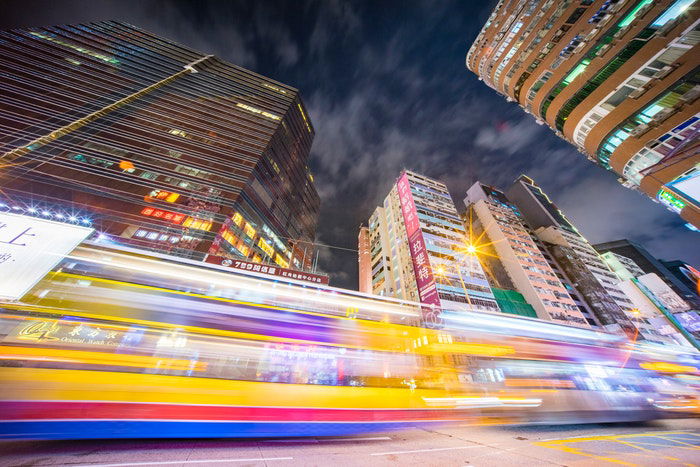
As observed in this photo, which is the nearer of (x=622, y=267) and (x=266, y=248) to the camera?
(x=266, y=248)

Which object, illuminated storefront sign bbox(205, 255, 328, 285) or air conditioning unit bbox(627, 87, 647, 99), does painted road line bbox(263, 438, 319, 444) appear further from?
air conditioning unit bbox(627, 87, 647, 99)

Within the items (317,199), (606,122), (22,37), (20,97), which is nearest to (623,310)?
(606,122)

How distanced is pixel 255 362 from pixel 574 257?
64.2 m

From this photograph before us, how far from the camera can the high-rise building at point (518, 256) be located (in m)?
36.7

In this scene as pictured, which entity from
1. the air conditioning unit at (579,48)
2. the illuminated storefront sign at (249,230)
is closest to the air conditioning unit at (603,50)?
the air conditioning unit at (579,48)

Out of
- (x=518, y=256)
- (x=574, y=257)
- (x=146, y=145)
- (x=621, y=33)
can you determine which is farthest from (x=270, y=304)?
(x=574, y=257)

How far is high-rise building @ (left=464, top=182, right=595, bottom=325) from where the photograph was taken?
3674 centimetres

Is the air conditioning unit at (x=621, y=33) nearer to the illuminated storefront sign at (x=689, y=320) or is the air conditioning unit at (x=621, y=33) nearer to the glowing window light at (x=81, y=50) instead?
the illuminated storefront sign at (x=689, y=320)

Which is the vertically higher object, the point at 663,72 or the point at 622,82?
the point at 622,82

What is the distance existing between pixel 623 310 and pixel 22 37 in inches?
4198

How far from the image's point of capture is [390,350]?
6254 millimetres

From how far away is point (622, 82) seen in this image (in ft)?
48.2

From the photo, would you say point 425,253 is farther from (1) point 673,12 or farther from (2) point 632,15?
(2) point 632,15

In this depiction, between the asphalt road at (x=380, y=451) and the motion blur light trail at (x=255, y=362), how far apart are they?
0.31m
